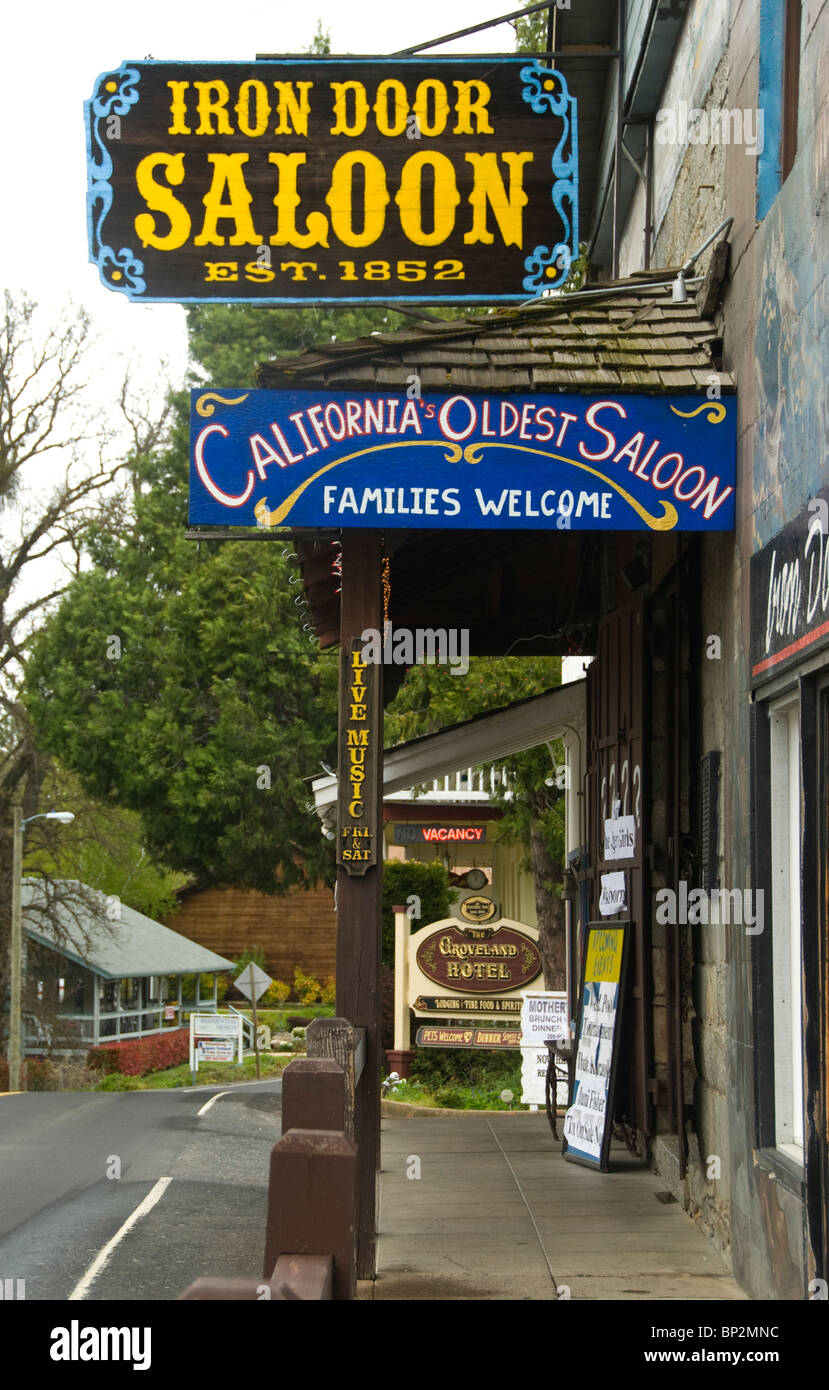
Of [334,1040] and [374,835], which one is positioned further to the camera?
[374,835]

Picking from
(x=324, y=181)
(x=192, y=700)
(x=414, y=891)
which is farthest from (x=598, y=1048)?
(x=192, y=700)

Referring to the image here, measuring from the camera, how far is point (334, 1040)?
630cm

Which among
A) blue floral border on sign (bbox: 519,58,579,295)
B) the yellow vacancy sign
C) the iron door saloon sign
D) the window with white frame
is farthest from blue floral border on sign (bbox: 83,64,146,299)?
the yellow vacancy sign

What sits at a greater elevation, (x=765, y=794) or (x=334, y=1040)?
(x=765, y=794)

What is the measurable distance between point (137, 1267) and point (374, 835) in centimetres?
381

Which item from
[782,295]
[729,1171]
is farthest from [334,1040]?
[782,295]

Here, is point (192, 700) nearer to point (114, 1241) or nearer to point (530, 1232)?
point (114, 1241)

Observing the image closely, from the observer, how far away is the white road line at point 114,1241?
27.7 ft

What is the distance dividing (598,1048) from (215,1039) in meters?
23.4

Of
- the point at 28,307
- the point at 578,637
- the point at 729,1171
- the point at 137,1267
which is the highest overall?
the point at 28,307

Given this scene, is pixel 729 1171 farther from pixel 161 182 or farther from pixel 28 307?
pixel 28 307

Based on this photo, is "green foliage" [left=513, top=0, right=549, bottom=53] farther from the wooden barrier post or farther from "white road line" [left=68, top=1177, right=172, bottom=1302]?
the wooden barrier post

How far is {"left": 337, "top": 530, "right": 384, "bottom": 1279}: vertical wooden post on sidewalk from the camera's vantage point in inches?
277

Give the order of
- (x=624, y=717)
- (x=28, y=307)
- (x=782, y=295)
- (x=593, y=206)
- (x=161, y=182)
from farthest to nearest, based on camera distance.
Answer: (x=28, y=307) < (x=593, y=206) < (x=624, y=717) < (x=161, y=182) < (x=782, y=295)
